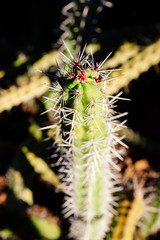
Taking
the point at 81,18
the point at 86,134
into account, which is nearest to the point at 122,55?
the point at 81,18

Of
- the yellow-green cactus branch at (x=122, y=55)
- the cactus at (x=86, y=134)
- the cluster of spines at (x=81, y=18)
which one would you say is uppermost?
the cluster of spines at (x=81, y=18)

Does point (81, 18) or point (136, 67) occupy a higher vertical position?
point (81, 18)

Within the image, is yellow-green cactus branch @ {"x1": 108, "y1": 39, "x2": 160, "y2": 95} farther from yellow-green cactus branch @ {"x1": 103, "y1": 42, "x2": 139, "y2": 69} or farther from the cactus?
the cactus

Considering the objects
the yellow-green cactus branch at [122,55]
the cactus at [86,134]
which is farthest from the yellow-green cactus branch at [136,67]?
the cactus at [86,134]

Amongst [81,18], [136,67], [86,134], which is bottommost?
[86,134]

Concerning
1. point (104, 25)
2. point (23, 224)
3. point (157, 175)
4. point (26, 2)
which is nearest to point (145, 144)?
point (157, 175)

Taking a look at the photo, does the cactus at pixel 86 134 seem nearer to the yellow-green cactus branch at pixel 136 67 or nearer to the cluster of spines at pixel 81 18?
the yellow-green cactus branch at pixel 136 67

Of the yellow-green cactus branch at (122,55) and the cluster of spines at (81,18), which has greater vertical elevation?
the cluster of spines at (81,18)

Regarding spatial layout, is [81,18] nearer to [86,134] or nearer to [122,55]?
[122,55]
